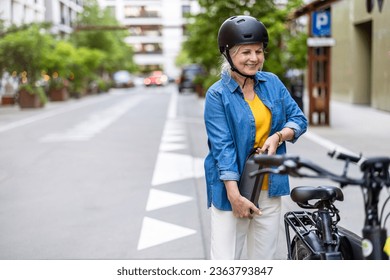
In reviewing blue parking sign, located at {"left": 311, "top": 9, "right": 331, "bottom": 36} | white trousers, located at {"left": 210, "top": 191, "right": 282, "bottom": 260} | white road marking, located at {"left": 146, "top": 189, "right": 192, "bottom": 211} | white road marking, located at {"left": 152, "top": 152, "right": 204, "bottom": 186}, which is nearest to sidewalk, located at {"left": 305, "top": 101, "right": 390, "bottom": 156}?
blue parking sign, located at {"left": 311, "top": 9, "right": 331, "bottom": 36}

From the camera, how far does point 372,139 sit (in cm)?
1152

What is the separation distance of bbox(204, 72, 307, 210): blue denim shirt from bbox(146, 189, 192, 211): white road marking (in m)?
3.59

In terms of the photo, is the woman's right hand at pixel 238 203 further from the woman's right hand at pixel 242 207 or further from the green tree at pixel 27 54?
the green tree at pixel 27 54

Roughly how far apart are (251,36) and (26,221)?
12.3 ft

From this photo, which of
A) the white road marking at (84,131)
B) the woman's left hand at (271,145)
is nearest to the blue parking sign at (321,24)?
the white road marking at (84,131)

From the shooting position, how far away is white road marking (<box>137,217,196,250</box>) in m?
5.02

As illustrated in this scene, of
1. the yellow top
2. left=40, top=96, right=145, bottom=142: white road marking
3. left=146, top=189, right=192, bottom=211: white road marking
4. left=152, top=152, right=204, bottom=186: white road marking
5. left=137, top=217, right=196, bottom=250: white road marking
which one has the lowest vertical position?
left=40, top=96, right=145, bottom=142: white road marking

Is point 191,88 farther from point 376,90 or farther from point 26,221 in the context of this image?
point 26,221

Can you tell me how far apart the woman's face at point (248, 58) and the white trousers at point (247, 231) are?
0.53 meters

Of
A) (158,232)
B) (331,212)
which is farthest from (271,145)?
(158,232)

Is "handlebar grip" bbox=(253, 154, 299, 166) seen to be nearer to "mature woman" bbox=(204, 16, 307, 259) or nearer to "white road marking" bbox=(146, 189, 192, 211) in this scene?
"mature woman" bbox=(204, 16, 307, 259)
